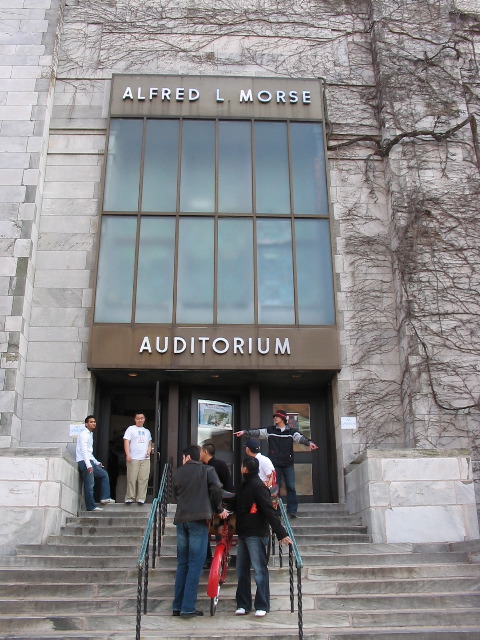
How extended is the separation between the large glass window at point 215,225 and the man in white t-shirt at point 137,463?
2.55m

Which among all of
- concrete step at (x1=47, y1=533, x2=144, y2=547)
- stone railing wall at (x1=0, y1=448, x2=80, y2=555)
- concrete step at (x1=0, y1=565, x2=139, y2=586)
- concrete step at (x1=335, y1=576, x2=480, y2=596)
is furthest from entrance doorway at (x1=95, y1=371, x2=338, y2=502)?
concrete step at (x1=335, y1=576, x2=480, y2=596)

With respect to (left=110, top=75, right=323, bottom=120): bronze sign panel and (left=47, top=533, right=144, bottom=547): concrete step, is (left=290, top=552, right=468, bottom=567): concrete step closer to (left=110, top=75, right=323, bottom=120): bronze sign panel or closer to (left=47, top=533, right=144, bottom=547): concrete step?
(left=47, top=533, right=144, bottom=547): concrete step

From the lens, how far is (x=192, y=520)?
7277 mm

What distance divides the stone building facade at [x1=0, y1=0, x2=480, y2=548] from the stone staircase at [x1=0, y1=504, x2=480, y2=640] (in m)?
1.06

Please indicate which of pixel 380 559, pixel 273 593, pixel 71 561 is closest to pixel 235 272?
pixel 380 559

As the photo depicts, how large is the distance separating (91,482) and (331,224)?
22.8 ft

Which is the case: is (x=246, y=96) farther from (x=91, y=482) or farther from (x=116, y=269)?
(x=91, y=482)

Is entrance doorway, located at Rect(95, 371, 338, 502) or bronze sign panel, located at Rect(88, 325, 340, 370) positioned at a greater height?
bronze sign panel, located at Rect(88, 325, 340, 370)

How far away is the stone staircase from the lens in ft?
22.8

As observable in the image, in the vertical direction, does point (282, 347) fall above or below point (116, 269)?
below

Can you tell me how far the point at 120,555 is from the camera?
29.9 ft

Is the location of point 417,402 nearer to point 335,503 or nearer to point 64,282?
point 335,503

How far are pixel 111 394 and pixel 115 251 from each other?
2868 millimetres

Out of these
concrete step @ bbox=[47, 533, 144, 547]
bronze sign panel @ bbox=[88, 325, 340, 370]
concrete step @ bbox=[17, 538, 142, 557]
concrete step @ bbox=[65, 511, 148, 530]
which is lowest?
concrete step @ bbox=[17, 538, 142, 557]
